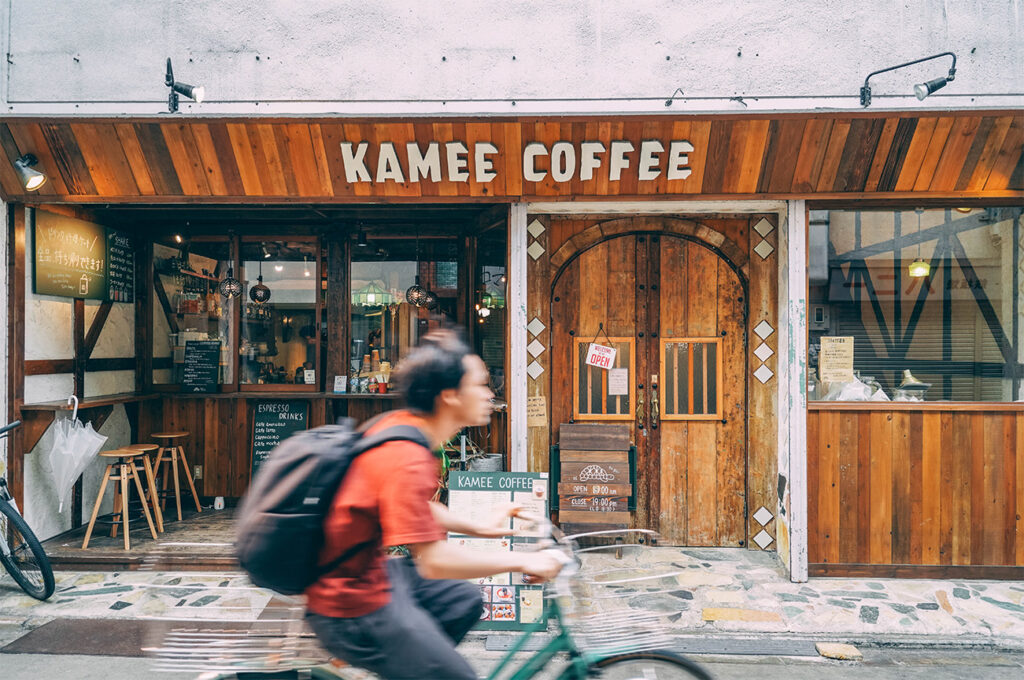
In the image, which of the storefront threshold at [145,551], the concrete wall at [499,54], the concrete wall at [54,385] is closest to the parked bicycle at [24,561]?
the storefront threshold at [145,551]

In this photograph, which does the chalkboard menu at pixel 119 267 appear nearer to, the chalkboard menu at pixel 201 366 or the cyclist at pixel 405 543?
the chalkboard menu at pixel 201 366

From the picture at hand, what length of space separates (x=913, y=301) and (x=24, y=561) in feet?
29.0

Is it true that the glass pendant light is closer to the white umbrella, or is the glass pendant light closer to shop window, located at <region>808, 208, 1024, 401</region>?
the white umbrella

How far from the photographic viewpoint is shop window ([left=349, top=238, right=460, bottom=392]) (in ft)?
26.4

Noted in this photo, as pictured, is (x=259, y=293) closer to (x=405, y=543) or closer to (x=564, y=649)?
(x=564, y=649)

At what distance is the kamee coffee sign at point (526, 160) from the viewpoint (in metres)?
5.64

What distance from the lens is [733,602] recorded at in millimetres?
5340

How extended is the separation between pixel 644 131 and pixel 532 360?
2494mm

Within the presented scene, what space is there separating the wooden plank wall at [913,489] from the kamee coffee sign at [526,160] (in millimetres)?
2807

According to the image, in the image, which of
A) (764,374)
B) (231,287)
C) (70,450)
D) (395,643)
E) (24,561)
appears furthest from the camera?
(231,287)

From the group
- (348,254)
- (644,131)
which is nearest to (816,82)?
(644,131)

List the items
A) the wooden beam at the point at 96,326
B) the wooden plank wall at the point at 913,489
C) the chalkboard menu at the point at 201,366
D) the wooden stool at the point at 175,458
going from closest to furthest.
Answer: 1. the wooden plank wall at the point at 913,489
2. the wooden beam at the point at 96,326
3. the wooden stool at the point at 175,458
4. the chalkboard menu at the point at 201,366

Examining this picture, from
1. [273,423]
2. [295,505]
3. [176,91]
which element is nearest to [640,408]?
[273,423]

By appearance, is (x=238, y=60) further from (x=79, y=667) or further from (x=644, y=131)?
(x=79, y=667)
